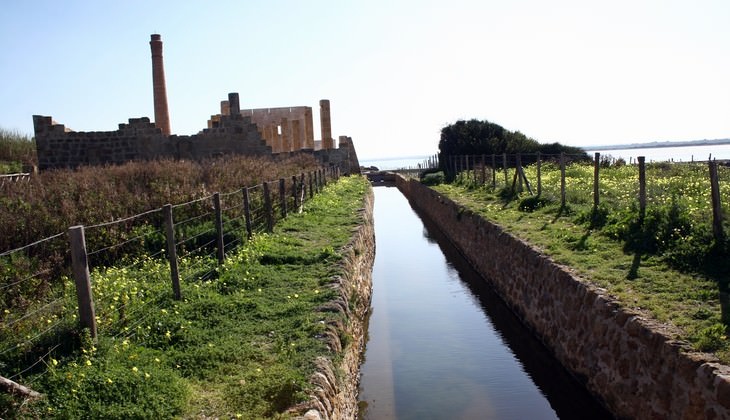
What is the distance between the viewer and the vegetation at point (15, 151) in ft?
77.2

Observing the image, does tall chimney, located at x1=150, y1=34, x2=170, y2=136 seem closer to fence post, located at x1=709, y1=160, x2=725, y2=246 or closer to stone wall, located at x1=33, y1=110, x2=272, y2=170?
stone wall, located at x1=33, y1=110, x2=272, y2=170

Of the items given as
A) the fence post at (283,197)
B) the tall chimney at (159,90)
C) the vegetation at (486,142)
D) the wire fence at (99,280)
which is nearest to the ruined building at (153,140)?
the tall chimney at (159,90)

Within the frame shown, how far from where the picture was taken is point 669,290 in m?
6.76

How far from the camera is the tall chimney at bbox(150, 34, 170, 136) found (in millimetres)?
26719

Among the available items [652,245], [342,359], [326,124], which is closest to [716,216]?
[652,245]

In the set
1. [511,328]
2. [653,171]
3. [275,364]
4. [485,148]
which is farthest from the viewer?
[485,148]

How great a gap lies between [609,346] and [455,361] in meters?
2.88

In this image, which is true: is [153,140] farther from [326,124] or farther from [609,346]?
[609,346]

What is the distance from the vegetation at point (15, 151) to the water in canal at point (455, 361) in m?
17.0

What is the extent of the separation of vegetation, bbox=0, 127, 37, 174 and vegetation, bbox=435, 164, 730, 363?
19.0m

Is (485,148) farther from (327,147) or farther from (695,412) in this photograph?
(695,412)

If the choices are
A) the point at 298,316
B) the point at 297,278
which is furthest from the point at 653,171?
the point at 298,316

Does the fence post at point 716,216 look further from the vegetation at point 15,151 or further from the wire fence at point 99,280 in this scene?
the vegetation at point 15,151

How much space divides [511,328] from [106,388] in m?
7.35
